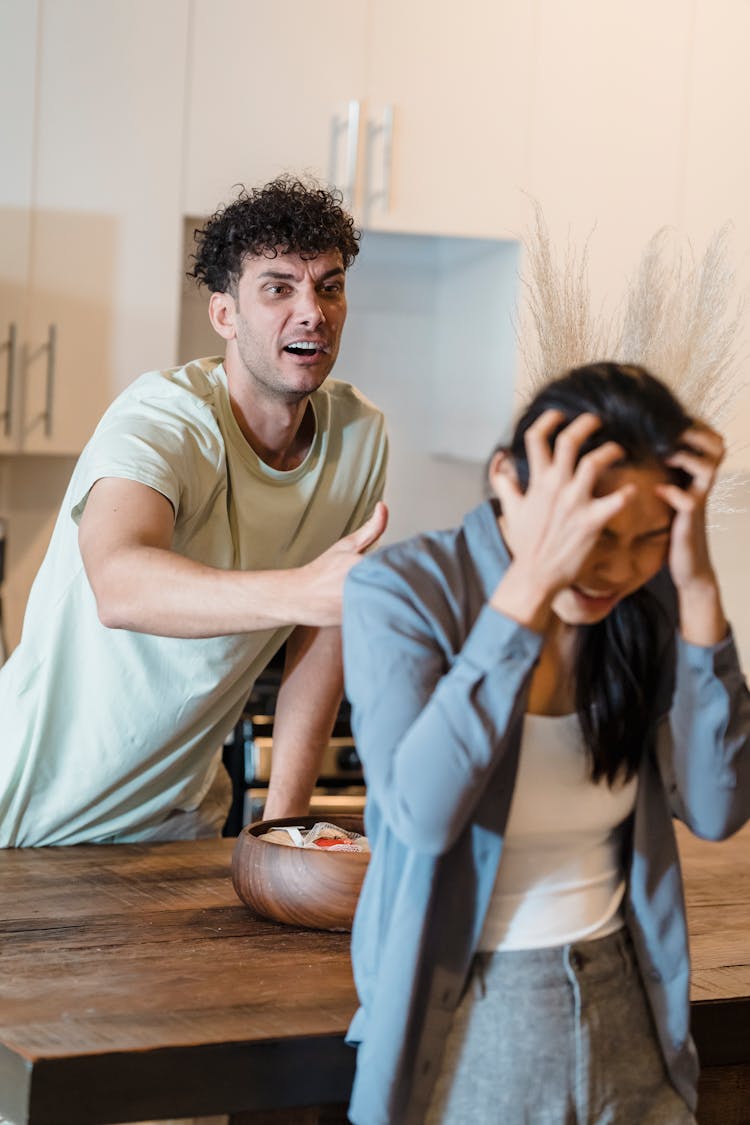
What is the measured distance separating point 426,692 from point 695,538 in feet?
0.72

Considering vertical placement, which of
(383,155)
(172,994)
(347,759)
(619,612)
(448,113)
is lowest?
(347,759)

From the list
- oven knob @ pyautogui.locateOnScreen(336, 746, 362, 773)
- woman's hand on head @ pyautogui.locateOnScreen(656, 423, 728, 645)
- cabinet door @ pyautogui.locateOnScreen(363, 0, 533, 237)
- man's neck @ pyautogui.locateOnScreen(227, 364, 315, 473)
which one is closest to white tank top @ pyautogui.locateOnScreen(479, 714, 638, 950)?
woman's hand on head @ pyautogui.locateOnScreen(656, 423, 728, 645)

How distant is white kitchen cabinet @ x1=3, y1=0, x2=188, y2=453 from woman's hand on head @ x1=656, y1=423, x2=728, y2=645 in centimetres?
217

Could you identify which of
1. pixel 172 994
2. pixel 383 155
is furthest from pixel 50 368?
pixel 172 994

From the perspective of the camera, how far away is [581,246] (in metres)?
3.19

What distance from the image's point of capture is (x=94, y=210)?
2.95m

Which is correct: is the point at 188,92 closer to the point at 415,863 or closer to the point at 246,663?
the point at 246,663

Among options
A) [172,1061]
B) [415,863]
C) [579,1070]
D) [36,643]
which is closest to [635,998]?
[579,1070]

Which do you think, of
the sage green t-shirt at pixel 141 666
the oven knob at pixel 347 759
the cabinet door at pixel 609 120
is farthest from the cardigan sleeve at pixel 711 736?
the cabinet door at pixel 609 120

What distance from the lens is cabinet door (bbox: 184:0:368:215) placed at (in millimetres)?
2967

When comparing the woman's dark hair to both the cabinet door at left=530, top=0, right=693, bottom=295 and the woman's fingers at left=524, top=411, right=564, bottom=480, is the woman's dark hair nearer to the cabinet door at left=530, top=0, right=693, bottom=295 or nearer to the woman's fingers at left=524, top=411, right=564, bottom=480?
the woman's fingers at left=524, top=411, right=564, bottom=480

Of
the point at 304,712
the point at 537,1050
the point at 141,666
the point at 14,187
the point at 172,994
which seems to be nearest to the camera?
the point at 537,1050

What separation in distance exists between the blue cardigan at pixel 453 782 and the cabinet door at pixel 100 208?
2.09 m

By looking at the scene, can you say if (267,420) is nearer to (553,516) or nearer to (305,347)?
(305,347)
